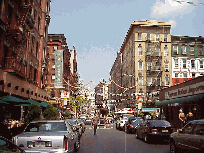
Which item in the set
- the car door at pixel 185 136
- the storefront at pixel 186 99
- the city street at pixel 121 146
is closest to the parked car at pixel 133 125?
the storefront at pixel 186 99

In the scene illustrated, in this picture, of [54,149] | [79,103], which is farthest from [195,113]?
[79,103]

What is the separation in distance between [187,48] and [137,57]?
11.6m

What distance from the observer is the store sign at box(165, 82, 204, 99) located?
26.2 metres

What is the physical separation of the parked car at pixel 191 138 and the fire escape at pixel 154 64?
4714cm

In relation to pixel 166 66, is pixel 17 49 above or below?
below

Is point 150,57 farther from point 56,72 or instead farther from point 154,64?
point 56,72

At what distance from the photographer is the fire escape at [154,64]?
190ft

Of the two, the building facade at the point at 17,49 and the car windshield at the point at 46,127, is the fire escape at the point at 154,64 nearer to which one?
the building facade at the point at 17,49

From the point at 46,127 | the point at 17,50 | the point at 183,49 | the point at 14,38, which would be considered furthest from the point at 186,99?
the point at 183,49

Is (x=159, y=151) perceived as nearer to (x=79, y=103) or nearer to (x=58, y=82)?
(x=58, y=82)

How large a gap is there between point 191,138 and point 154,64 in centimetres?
5071

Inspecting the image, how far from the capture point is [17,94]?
78.2 ft

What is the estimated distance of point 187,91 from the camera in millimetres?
29406

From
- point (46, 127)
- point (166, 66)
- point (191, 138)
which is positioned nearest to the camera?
point (191, 138)
